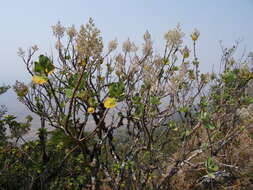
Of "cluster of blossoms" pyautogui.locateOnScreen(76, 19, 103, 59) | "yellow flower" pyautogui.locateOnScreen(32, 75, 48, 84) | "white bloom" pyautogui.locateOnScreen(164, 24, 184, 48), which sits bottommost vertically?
"yellow flower" pyautogui.locateOnScreen(32, 75, 48, 84)

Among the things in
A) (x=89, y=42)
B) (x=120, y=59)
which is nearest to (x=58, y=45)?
(x=120, y=59)

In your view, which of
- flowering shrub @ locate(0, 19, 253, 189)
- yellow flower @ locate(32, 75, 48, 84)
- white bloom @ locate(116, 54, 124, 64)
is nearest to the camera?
yellow flower @ locate(32, 75, 48, 84)

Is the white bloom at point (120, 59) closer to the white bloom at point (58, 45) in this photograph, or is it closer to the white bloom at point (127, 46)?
the white bloom at point (127, 46)

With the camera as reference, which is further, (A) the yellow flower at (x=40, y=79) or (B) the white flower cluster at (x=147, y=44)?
(B) the white flower cluster at (x=147, y=44)

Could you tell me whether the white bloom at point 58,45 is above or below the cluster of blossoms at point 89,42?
above

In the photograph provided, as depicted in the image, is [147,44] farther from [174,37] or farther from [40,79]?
[40,79]

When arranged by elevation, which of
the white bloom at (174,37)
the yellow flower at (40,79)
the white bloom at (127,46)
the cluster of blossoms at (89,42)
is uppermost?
the white bloom at (127,46)

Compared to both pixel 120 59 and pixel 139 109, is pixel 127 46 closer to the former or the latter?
pixel 120 59

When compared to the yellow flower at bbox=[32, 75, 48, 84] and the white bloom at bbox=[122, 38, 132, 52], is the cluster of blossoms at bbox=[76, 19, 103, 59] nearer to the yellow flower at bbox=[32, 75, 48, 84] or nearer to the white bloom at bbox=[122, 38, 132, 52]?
the yellow flower at bbox=[32, 75, 48, 84]

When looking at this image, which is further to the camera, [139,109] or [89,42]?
[139,109]

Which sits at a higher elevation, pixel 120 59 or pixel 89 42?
pixel 120 59

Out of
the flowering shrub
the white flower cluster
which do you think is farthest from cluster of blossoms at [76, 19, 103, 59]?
the white flower cluster

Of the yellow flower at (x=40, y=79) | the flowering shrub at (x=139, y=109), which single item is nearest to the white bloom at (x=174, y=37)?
the flowering shrub at (x=139, y=109)

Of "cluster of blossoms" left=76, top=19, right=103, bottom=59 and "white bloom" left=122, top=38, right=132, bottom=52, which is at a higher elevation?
"white bloom" left=122, top=38, right=132, bottom=52
